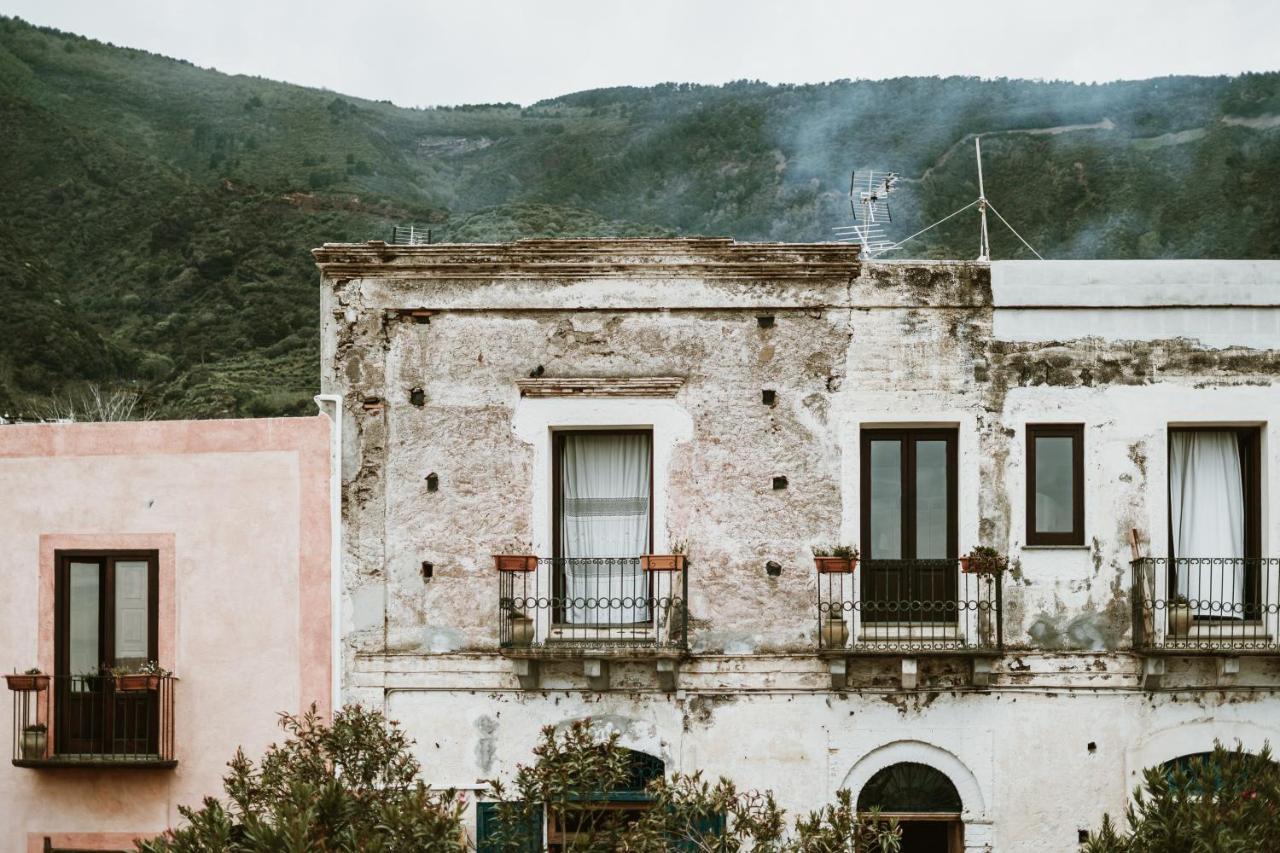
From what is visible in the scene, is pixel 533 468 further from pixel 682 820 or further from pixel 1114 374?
pixel 1114 374

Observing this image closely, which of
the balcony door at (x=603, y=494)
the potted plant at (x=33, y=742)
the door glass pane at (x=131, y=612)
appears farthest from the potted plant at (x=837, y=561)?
the potted plant at (x=33, y=742)

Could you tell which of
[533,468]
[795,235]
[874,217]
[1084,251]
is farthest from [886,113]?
[533,468]

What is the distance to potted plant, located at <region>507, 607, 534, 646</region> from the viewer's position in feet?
44.6

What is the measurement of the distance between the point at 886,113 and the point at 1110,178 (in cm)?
965

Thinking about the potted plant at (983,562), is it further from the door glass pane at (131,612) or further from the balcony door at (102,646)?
the door glass pane at (131,612)

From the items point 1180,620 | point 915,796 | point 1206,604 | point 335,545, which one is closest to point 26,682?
point 335,545

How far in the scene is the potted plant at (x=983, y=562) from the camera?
1336cm

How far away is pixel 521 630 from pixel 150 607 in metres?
3.78

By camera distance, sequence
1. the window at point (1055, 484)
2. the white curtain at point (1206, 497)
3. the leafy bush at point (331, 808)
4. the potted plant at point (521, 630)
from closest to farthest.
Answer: the leafy bush at point (331, 808) → the potted plant at point (521, 630) → the window at point (1055, 484) → the white curtain at point (1206, 497)

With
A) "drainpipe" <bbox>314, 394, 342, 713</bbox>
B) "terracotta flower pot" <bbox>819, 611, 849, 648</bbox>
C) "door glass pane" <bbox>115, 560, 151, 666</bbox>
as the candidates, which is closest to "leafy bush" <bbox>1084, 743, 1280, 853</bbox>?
"terracotta flower pot" <bbox>819, 611, 849, 648</bbox>

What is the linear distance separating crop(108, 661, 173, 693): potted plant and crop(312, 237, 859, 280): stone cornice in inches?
163

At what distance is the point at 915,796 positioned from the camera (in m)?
13.8

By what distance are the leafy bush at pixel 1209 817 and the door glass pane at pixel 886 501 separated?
4.47 meters

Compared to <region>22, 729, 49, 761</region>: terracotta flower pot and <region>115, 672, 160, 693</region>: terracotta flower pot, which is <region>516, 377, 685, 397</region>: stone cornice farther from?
<region>22, 729, 49, 761</region>: terracotta flower pot
